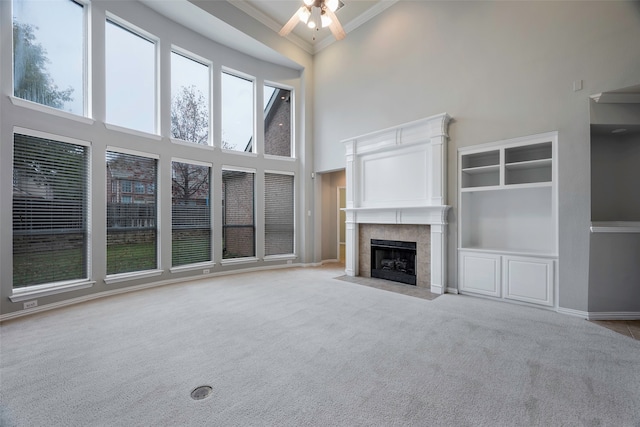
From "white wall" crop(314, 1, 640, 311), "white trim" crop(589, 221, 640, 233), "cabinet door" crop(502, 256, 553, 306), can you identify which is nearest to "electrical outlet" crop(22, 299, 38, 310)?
"white wall" crop(314, 1, 640, 311)

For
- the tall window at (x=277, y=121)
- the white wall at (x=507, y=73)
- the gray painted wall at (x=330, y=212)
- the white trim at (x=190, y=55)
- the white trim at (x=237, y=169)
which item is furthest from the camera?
the gray painted wall at (x=330, y=212)

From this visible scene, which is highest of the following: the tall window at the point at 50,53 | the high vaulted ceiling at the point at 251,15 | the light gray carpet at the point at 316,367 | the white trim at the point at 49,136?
the high vaulted ceiling at the point at 251,15

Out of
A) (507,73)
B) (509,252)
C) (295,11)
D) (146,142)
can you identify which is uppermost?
(295,11)

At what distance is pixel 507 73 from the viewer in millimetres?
4105

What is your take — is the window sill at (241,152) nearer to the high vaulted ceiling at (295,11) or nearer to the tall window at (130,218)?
the tall window at (130,218)

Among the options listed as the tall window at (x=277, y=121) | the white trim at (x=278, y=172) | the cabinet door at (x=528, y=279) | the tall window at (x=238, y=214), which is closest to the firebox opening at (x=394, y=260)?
the cabinet door at (x=528, y=279)

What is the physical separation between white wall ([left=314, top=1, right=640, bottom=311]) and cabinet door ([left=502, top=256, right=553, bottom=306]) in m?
0.16

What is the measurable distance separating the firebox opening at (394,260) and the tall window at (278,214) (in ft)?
7.60

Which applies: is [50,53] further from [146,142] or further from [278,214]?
[278,214]

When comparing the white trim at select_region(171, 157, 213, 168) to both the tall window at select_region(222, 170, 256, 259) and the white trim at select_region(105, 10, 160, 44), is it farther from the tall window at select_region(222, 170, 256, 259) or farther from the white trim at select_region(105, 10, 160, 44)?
→ the white trim at select_region(105, 10, 160, 44)

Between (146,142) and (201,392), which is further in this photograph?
(146,142)

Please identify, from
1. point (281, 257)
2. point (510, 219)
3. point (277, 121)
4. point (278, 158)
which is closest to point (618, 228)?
point (510, 219)

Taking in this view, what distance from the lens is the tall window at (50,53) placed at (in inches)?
147

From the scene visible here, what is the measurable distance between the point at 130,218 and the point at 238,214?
6.86ft
